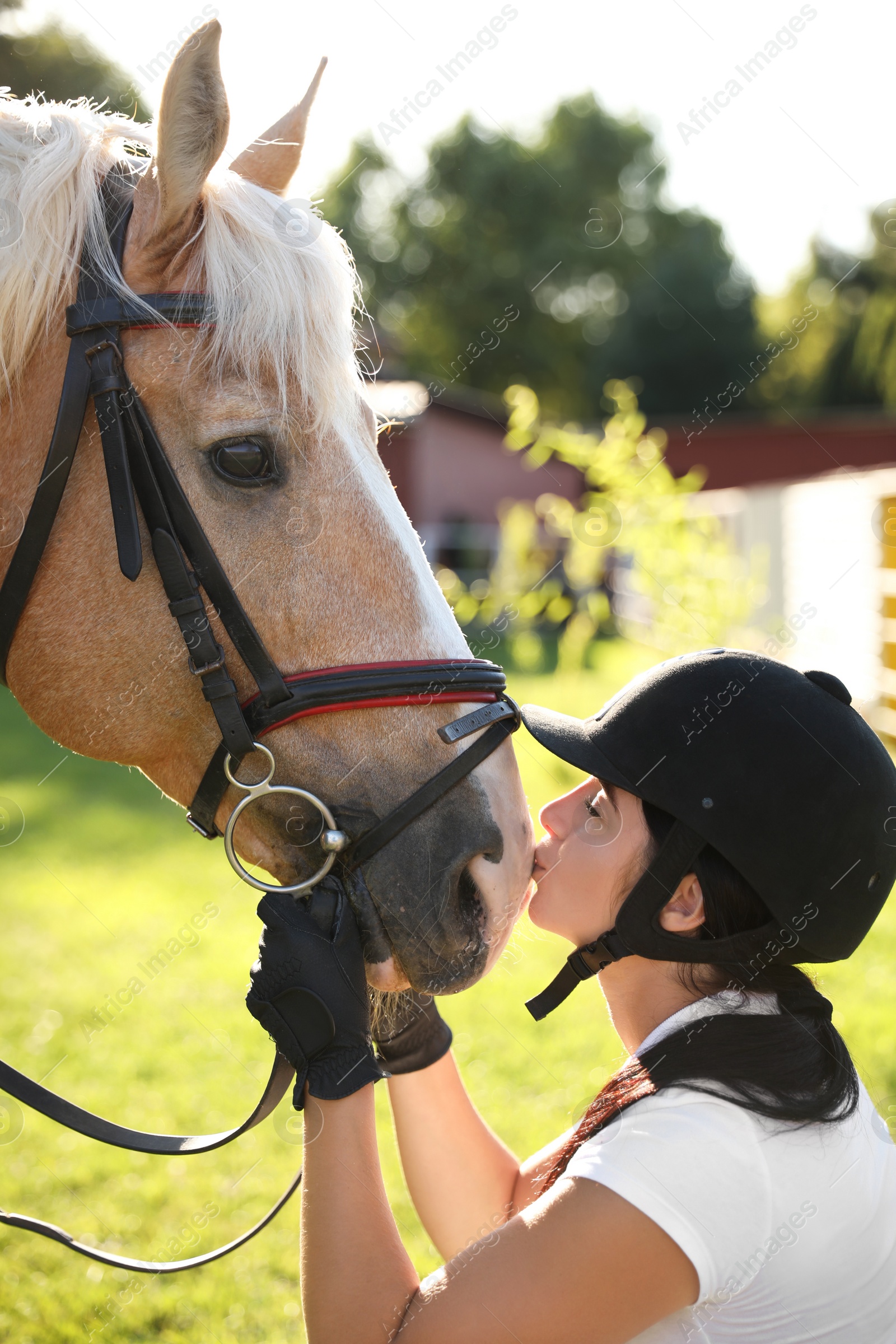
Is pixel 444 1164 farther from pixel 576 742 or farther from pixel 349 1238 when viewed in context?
pixel 576 742

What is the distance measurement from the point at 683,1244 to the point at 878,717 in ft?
25.2

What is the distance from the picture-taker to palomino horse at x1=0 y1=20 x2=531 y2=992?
1.52 metres

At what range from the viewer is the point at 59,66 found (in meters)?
7.32

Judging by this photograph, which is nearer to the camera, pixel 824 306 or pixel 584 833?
pixel 584 833

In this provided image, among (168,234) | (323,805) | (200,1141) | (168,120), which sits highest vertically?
(168,120)

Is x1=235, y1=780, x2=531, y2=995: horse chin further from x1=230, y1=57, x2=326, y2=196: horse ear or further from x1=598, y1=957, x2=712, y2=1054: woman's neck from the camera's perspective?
x1=230, y1=57, x2=326, y2=196: horse ear

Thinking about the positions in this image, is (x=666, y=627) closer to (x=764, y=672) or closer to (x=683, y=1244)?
(x=764, y=672)

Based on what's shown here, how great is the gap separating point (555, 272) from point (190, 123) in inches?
1515

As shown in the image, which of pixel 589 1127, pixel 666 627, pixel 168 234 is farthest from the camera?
pixel 666 627

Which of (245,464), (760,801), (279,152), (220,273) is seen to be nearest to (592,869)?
(760,801)

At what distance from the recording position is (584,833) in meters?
1.58

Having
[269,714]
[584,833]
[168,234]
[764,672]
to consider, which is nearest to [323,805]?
[269,714]

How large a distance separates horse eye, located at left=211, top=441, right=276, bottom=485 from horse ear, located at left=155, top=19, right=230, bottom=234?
43cm

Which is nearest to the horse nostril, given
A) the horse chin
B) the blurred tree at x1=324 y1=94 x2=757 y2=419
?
the horse chin
